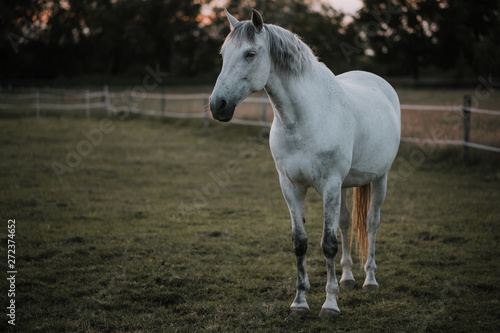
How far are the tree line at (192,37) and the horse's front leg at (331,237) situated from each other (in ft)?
74.0

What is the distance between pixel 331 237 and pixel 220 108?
4.06ft

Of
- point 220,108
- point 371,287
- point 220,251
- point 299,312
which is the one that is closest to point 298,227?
point 299,312

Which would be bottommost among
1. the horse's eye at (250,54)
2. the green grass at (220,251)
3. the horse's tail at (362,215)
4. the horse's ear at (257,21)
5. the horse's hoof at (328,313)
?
the green grass at (220,251)

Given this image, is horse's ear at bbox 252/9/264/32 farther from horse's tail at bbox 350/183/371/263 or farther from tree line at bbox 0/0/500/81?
tree line at bbox 0/0/500/81

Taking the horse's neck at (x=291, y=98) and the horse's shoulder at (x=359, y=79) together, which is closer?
the horse's neck at (x=291, y=98)

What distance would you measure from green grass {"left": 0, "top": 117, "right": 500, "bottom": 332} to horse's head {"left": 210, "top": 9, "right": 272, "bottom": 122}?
146cm

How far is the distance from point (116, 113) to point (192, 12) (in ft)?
89.9

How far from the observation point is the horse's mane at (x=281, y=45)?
254 centimetres

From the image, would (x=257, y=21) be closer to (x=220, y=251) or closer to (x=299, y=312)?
(x=299, y=312)

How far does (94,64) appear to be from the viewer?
43.5 metres

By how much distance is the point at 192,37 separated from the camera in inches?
1666

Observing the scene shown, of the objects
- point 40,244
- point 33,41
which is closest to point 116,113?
point 40,244

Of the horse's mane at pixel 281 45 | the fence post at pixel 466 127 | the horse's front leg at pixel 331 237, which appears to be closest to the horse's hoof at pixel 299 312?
the horse's front leg at pixel 331 237

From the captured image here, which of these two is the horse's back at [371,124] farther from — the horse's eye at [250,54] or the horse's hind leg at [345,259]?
the horse's eye at [250,54]
